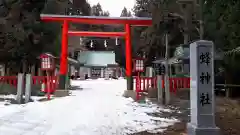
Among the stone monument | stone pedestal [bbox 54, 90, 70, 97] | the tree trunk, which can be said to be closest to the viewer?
the stone monument

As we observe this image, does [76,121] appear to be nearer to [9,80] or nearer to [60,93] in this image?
[60,93]

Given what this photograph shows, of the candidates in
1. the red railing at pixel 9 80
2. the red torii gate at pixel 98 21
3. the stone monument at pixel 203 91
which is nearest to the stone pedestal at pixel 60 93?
the red torii gate at pixel 98 21

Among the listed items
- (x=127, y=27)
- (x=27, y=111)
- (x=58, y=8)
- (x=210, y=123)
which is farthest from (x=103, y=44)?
(x=210, y=123)

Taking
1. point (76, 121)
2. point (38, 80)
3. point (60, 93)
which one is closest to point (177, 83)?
point (60, 93)

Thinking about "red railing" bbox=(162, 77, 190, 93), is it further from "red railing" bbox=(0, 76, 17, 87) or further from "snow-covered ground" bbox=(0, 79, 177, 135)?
"red railing" bbox=(0, 76, 17, 87)

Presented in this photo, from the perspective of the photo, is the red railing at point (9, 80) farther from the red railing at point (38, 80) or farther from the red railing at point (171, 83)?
the red railing at point (171, 83)

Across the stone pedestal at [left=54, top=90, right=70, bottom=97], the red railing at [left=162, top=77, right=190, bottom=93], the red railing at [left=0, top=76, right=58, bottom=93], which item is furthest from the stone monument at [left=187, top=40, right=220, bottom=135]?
the red railing at [left=0, top=76, right=58, bottom=93]

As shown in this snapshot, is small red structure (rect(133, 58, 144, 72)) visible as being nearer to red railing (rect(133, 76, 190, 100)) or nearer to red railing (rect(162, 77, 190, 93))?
red railing (rect(133, 76, 190, 100))

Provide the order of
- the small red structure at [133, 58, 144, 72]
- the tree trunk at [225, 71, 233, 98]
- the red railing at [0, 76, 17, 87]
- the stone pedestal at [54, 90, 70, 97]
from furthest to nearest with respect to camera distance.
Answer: the stone pedestal at [54, 90, 70, 97] → the tree trunk at [225, 71, 233, 98] → the small red structure at [133, 58, 144, 72] → the red railing at [0, 76, 17, 87]

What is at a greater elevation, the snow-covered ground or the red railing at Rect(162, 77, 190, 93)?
the red railing at Rect(162, 77, 190, 93)

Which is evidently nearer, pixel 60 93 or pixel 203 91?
pixel 203 91

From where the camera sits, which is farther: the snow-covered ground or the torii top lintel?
the torii top lintel

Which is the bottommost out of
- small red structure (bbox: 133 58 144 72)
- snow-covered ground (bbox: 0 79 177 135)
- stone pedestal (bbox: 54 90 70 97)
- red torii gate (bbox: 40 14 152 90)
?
snow-covered ground (bbox: 0 79 177 135)

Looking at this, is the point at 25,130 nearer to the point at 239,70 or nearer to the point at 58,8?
the point at 239,70
